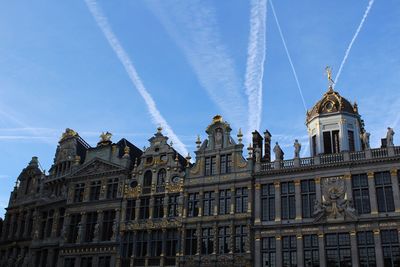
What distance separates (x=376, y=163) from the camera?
123 ft

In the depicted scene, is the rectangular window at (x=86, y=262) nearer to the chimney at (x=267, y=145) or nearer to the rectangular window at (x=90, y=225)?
the rectangular window at (x=90, y=225)

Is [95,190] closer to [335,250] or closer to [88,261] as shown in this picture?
[88,261]

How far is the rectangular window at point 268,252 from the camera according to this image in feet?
126

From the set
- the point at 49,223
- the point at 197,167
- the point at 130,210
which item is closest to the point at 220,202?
the point at 197,167

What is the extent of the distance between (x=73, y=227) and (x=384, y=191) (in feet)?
93.4

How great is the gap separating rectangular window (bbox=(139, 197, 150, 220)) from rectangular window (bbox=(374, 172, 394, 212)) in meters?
19.4

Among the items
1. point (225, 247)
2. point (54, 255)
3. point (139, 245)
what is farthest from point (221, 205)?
point (54, 255)

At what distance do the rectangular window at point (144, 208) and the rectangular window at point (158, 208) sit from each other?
76 centimetres

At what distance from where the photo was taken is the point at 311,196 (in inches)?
1534

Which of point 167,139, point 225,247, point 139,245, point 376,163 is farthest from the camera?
point 167,139

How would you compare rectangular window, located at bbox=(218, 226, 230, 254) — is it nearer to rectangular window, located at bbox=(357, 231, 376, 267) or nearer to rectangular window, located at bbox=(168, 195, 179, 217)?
rectangular window, located at bbox=(168, 195, 179, 217)

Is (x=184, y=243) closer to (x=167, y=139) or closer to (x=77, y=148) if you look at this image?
(x=167, y=139)

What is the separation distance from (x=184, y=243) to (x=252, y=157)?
9.01 meters

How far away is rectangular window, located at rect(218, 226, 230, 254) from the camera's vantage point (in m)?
40.2
